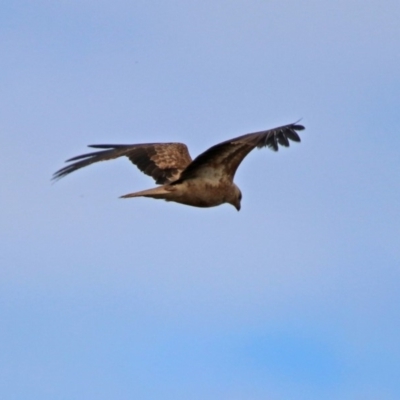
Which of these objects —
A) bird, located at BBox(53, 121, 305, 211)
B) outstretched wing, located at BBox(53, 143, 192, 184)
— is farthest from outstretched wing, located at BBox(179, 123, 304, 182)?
outstretched wing, located at BBox(53, 143, 192, 184)

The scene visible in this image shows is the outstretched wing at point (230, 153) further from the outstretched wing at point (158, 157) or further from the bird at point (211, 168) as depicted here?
the outstretched wing at point (158, 157)

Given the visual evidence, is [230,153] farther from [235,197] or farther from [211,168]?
[235,197]

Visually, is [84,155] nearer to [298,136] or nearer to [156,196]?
[156,196]

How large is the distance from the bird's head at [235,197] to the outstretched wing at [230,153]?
51 centimetres

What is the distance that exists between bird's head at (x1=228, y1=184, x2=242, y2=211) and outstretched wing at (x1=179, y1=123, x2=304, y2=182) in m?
0.51

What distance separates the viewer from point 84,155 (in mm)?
18906

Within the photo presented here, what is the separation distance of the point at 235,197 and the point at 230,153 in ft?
5.04

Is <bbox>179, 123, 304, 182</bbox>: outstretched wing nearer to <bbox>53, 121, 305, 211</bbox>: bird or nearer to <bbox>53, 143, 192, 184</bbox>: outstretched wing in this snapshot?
<bbox>53, 121, 305, 211</bbox>: bird

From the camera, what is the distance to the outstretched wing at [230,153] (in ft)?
58.4

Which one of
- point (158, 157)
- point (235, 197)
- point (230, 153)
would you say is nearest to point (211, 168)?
point (230, 153)

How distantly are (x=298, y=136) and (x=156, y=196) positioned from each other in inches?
74.9

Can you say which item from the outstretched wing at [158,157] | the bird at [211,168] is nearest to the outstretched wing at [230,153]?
the bird at [211,168]

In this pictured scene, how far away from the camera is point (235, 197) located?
Result: 19.7 metres

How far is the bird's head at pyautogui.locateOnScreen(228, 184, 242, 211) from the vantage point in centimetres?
1947
